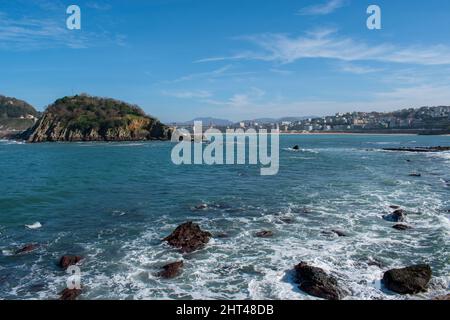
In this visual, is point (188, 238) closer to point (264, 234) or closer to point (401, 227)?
point (264, 234)

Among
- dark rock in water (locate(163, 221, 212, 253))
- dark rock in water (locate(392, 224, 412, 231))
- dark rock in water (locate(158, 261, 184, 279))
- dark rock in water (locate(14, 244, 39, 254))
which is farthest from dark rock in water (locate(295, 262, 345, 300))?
dark rock in water (locate(14, 244, 39, 254))

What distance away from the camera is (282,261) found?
16.1m

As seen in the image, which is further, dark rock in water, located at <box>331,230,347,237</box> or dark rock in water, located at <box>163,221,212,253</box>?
dark rock in water, located at <box>331,230,347,237</box>

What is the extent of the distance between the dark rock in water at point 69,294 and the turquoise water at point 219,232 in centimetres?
35

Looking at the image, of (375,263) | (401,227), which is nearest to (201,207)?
(401,227)

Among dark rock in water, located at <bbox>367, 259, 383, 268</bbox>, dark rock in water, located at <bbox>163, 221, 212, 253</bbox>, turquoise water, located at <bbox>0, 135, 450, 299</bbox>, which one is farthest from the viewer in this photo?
dark rock in water, located at <bbox>163, 221, 212, 253</bbox>

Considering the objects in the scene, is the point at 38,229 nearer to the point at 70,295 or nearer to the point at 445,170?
the point at 70,295

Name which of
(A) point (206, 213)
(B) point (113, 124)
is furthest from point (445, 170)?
(B) point (113, 124)

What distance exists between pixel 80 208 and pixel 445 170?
1764 inches

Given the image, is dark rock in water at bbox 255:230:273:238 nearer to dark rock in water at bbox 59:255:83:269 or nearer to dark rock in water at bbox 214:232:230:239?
dark rock in water at bbox 214:232:230:239

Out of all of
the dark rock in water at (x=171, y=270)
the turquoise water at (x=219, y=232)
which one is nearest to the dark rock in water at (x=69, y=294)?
the turquoise water at (x=219, y=232)

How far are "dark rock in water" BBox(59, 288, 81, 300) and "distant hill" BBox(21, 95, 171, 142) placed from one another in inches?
5907

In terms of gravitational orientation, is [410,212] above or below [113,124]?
below

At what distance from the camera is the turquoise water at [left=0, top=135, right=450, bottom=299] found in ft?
45.8
